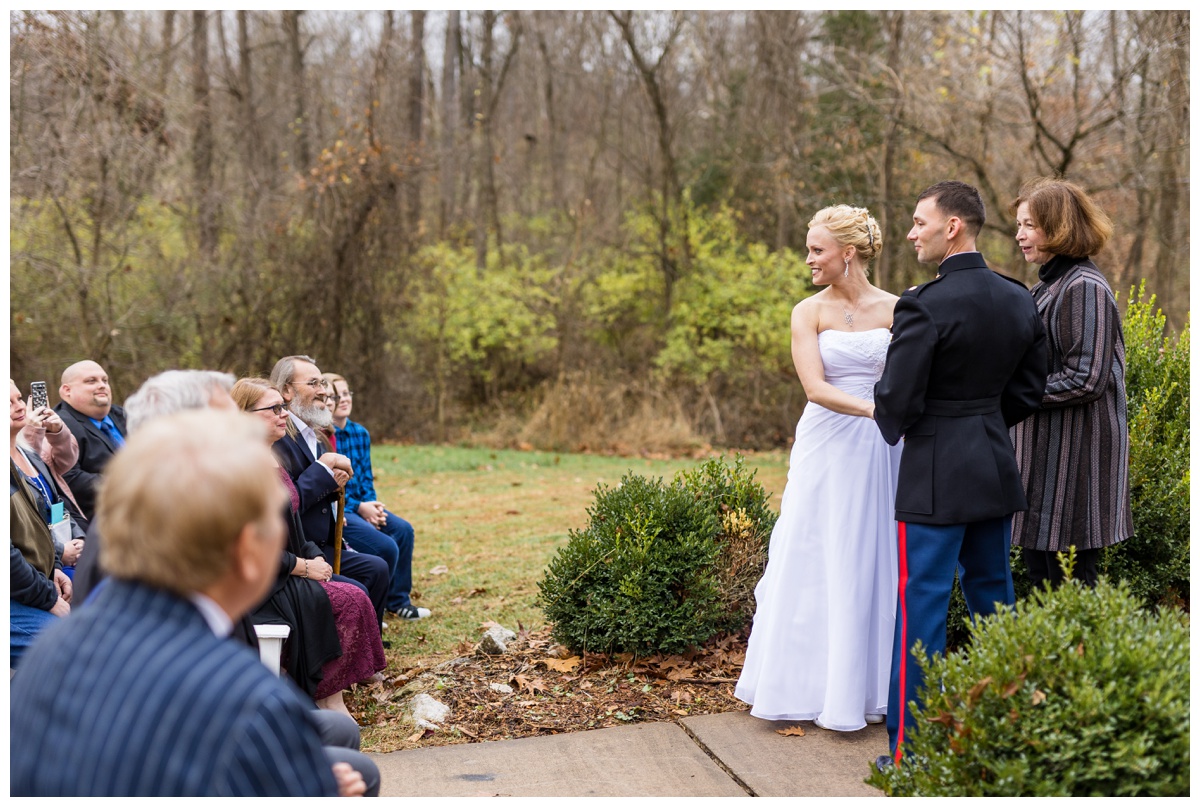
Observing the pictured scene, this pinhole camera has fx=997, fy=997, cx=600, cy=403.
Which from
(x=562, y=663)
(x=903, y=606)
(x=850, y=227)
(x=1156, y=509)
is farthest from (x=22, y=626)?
(x=1156, y=509)

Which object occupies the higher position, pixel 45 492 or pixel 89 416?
pixel 89 416

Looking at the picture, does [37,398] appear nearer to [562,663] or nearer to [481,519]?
[562,663]

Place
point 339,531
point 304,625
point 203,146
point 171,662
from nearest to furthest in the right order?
point 171,662
point 304,625
point 339,531
point 203,146

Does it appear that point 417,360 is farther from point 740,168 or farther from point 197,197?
point 740,168

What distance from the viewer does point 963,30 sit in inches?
601

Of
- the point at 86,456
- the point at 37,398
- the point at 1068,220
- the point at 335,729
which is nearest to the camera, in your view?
the point at 335,729

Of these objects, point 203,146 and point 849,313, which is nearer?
point 849,313

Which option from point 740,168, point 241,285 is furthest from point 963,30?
point 241,285

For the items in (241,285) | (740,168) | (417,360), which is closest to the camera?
(241,285)

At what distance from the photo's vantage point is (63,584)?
4.49 meters

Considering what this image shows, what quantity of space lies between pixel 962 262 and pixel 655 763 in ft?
7.62

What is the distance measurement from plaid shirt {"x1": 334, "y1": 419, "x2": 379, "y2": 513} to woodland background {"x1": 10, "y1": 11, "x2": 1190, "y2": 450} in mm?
→ 9503

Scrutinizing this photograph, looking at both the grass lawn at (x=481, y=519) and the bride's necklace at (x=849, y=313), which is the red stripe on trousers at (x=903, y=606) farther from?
the grass lawn at (x=481, y=519)

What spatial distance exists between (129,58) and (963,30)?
12.7m
